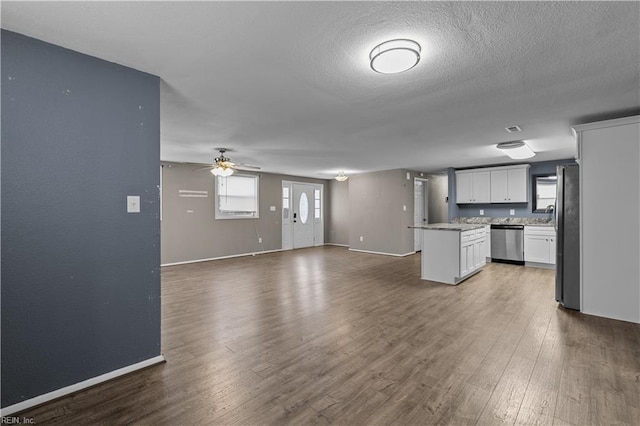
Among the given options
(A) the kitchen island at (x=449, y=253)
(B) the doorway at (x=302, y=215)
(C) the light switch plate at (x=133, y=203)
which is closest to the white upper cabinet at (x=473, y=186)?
(A) the kitchen island at (x=449, y=253)

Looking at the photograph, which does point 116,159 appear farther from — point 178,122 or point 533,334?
point 533,334

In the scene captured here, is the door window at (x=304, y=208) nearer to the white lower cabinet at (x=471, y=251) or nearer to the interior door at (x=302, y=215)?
the interior door at (x=302, y=215)

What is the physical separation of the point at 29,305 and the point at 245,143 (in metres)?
3.42

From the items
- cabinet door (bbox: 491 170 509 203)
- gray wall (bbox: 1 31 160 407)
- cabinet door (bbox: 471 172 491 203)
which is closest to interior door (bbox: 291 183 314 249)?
cabinet door (bbox: 471 172 491 203)

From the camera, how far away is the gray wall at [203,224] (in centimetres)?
664

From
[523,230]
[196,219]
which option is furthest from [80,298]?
[523,230]

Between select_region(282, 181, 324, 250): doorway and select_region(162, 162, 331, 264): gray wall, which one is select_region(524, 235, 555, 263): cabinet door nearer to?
select_region(282, 181, 324, 250): doorway

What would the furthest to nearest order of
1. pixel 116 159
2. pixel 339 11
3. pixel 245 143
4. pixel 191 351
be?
pixel 245 143 < pixel 191 351 < pixel 116 159 < pixel 339 11

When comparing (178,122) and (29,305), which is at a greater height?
(178,122)

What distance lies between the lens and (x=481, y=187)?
706 cm

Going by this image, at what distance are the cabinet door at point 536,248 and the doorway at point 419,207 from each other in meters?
2.70

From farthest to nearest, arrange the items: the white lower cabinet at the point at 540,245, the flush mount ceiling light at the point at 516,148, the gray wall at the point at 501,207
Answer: the gray wall at the point at 501,207, the white lower cabinet at the point at 540,245, the flush mount ceiling light at the point at 516,148

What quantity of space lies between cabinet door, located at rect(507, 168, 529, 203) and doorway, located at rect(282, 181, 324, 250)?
5501 millimetres

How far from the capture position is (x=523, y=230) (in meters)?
6.27
